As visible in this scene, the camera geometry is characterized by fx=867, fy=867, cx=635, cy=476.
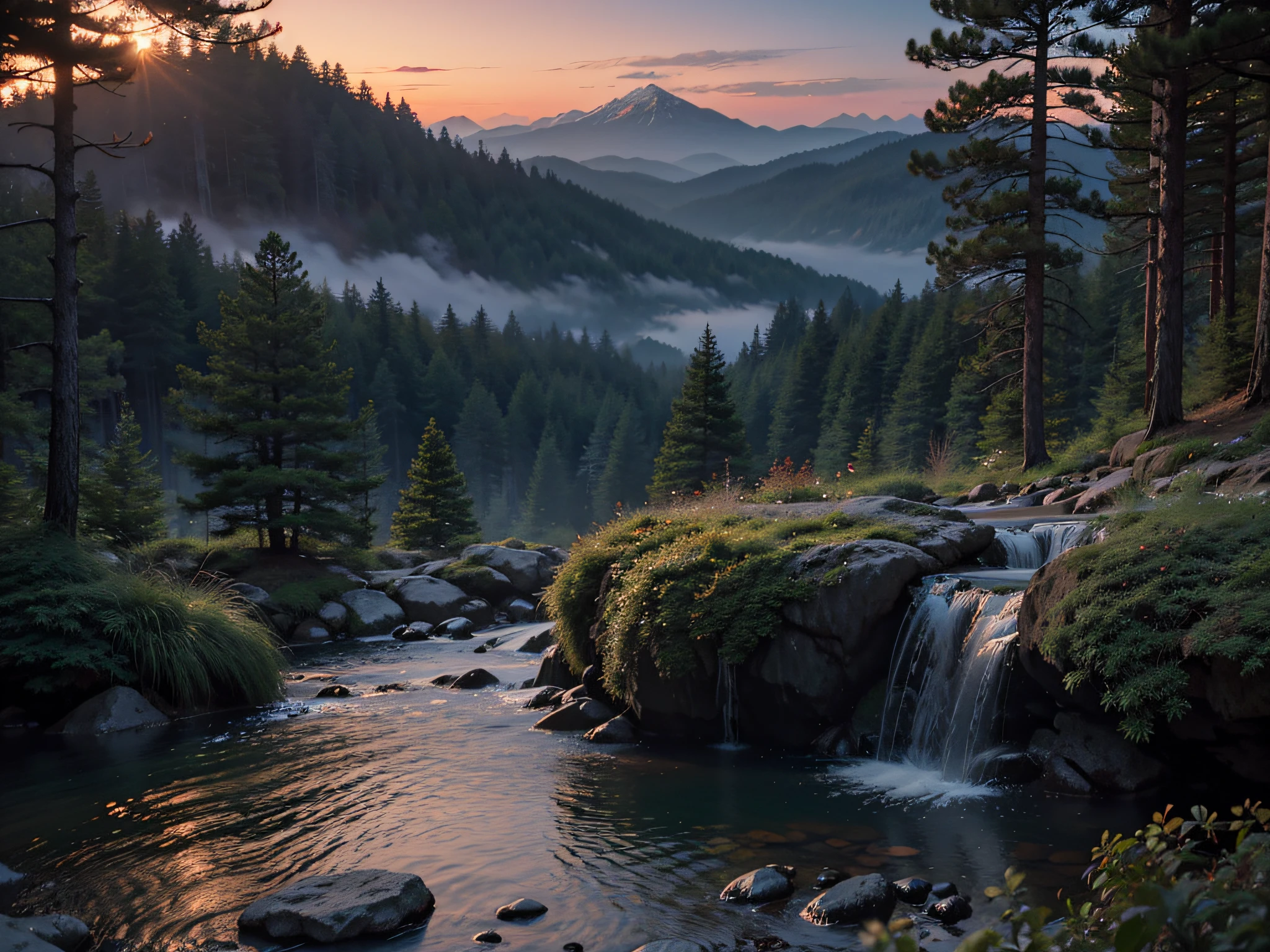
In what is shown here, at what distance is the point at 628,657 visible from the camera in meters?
11.6

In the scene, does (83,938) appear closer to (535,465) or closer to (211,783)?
(211,783)

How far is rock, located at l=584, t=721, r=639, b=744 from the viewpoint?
36.4ft

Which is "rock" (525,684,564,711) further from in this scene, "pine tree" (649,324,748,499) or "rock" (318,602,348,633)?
"pine tree" (649,324,748,499)

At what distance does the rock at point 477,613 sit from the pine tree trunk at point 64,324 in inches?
436

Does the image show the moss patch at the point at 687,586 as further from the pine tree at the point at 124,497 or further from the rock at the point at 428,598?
the pine tree at the point at 124,497

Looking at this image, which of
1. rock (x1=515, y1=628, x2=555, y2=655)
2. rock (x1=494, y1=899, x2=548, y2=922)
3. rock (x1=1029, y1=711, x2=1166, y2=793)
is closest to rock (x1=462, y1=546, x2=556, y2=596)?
rock (x1=515, y1=628, x2=555, y2=655)

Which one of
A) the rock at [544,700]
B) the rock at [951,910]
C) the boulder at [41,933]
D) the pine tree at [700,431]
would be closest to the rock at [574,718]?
the rock at [544,700]

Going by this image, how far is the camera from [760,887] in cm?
622

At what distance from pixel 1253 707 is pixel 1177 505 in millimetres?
2853

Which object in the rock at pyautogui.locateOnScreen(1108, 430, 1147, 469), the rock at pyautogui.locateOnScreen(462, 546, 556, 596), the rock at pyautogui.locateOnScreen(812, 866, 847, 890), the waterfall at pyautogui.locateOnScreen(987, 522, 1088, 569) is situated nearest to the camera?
the rock at pyautogui.locateOnScreen(812, 866, 847, 890)

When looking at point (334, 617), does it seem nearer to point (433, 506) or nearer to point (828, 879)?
point (433, 506)

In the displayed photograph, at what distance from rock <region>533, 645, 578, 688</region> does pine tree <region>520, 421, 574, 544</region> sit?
66742 mm

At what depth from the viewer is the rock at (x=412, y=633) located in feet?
71.6

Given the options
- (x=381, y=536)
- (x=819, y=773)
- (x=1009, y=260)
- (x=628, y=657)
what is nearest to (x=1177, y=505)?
(x=819, y=773)
